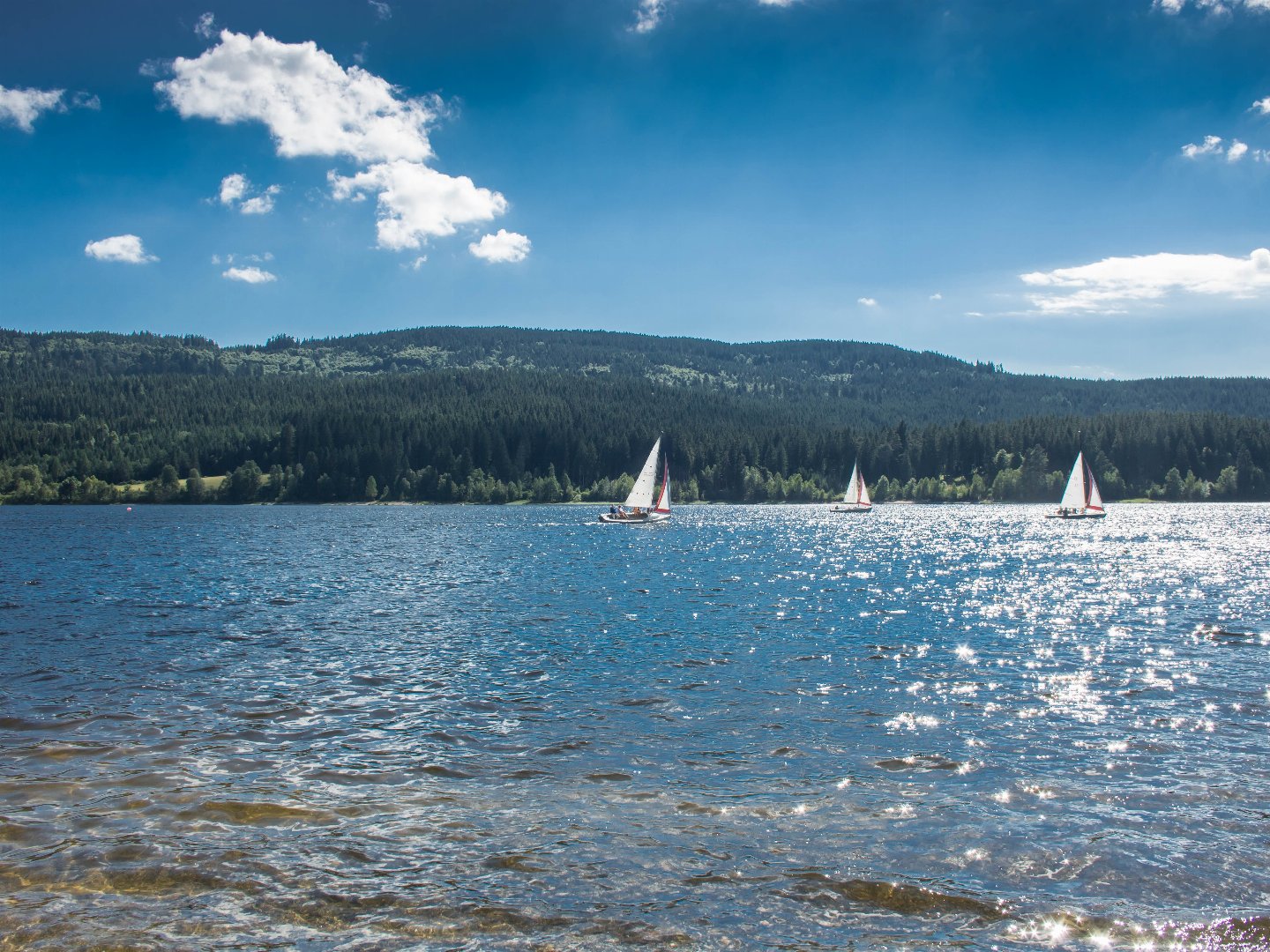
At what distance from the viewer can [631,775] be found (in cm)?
1814

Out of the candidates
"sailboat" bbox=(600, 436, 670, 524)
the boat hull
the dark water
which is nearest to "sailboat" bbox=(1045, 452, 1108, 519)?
"sailboat" bbox=(600, 436, 670, 524)

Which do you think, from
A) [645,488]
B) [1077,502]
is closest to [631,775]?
[645,488]

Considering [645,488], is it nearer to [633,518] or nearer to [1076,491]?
[633,518]

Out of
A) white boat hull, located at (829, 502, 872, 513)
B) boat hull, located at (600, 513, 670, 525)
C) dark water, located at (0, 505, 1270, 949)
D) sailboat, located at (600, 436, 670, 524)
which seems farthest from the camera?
white boat hull, located at (829, 502, 872, 513)

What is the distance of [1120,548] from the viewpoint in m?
87.6

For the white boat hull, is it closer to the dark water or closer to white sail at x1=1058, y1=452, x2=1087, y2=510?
white sail at x1=1058, y1=452, x2=1087, y2=510

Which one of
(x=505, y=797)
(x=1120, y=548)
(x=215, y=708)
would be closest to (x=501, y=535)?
(x=1120, y=548)

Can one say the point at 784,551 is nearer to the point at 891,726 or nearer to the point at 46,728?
the point at 891,726

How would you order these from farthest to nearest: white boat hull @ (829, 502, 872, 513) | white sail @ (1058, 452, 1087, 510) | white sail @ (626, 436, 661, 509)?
white boat hull @ (829, 502, 872, 513) < white sail @ (1058, 452, 1087, 510) < white sail @ (626, 436, 661, 509)

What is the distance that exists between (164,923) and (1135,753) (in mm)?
19353

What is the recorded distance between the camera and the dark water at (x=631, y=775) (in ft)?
39.1

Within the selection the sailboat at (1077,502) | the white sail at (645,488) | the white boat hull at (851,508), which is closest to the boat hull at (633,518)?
the white sail at (645,488)

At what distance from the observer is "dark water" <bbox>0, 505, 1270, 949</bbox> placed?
39.1ft

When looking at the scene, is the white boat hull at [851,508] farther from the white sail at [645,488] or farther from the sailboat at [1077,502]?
the white sail at [645,488]
